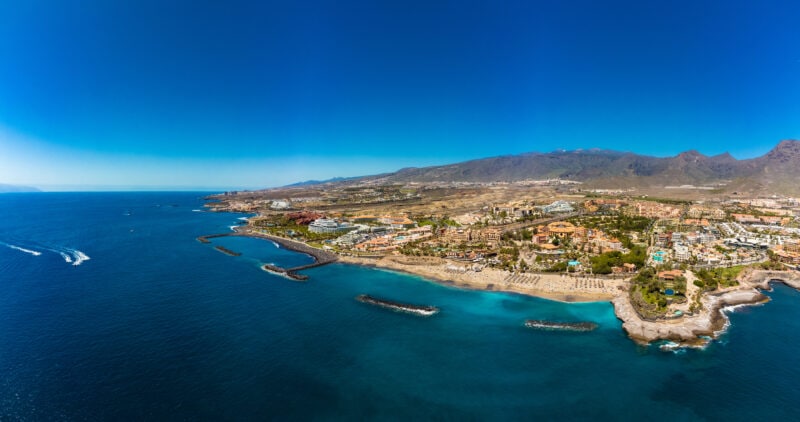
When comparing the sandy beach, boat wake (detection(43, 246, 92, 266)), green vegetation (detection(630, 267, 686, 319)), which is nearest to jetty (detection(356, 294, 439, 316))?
the sandy beach

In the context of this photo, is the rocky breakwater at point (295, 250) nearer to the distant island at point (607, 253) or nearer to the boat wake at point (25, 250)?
the distant island at point (607, 253)

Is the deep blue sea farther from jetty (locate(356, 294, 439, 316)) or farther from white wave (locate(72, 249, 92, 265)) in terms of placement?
white wave (locate(72, 249, 92, 265))

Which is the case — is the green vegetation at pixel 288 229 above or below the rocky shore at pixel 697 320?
above

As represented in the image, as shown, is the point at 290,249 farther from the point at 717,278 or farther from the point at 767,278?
the point at 767,278

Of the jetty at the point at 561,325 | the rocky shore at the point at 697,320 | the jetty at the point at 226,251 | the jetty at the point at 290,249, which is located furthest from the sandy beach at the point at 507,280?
the jetty at the point at 226,251

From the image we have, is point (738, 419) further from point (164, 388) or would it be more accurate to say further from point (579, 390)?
point (164, 388)

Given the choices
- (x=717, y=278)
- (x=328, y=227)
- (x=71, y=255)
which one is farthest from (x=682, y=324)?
(x=71, y=255)

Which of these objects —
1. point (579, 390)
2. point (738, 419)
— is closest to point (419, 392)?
point (579, 390)
